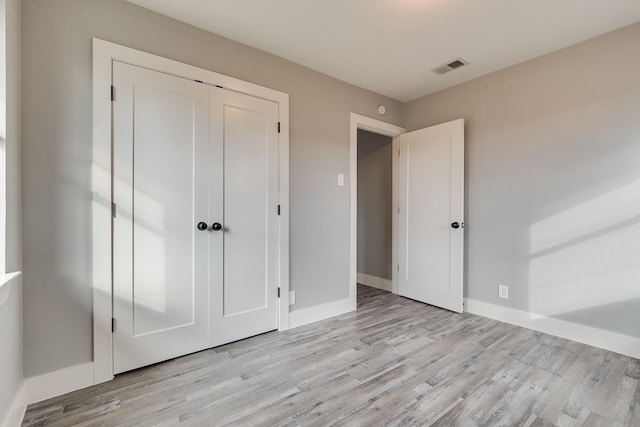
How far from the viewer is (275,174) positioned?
2.60 m

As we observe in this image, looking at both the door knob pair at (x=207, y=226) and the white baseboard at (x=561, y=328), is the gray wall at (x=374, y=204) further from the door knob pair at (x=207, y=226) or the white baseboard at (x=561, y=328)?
the door knob pair at (x=207, y=226)

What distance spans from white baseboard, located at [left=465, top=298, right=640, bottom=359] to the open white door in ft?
0.87

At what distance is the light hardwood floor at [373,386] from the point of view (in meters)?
1.55

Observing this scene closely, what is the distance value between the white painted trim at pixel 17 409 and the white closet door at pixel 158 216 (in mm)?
427

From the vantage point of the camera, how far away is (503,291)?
2906 millimetres

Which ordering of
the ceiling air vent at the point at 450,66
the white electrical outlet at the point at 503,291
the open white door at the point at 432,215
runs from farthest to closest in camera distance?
the open white door at the point at 432,215 < the white electrical outlet at the point at 503,291 < the ceiling air vent at the point at 450,66

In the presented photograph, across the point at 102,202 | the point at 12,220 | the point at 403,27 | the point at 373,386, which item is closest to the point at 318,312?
the point at 373,386

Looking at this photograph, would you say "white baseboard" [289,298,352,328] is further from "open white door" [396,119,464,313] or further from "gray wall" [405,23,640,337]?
"gray wall" [405,23,640,337]

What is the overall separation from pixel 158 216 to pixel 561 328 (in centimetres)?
348

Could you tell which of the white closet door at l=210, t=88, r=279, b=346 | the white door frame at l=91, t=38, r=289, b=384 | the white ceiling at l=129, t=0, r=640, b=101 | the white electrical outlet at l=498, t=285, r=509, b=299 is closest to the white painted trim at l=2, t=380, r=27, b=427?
the white door frame at l=91, t=38, r=289, b=384

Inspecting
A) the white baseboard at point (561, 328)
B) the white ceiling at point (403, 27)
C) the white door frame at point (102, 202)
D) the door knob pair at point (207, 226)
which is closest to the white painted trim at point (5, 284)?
the white door frame at point (102, 202)

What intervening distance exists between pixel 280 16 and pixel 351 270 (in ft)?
8.03

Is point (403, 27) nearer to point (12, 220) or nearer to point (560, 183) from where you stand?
point (560, 183)

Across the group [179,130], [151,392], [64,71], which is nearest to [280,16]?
[179,130]
